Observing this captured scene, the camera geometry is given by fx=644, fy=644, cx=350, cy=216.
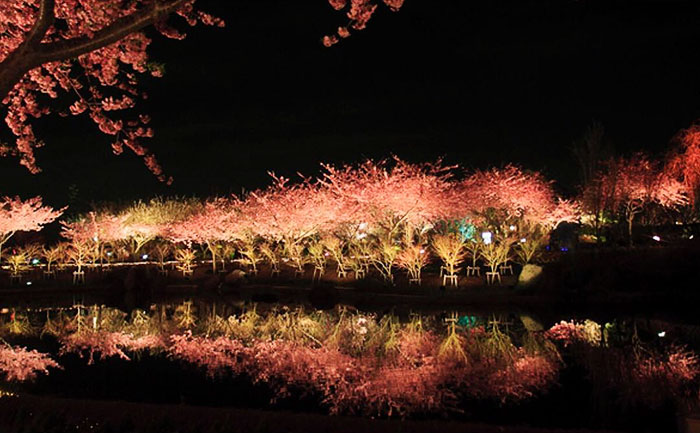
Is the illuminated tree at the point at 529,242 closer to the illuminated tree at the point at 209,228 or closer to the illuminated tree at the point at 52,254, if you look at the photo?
the illuminated tree at the point at 209,228

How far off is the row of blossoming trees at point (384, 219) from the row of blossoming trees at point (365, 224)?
69mm

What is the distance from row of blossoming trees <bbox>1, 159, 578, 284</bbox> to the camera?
31.4 m

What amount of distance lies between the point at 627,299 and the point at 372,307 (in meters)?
9.92

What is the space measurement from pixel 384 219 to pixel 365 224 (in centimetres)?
260

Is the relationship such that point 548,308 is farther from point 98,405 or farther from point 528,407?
point 98,405

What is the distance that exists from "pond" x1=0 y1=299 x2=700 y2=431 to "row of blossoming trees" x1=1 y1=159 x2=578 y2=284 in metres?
7.98

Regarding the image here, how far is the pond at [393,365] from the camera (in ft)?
35.3

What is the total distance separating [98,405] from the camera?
805 centimetres

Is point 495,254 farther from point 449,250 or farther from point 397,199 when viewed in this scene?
point 397,199

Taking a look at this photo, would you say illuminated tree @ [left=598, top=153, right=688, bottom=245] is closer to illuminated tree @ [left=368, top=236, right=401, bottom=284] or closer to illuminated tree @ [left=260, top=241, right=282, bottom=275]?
illuminated tree @ [left=368, top=236, right=401, bottom=284]

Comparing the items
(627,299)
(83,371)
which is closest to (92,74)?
(83,371)

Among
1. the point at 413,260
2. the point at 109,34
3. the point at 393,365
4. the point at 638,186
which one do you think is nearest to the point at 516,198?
the point at 638,186

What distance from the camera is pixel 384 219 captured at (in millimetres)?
33844

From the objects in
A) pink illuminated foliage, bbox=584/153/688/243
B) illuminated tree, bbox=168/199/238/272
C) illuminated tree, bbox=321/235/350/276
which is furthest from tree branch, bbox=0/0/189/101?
pink illuminated foliage, bbox=584/153/688/243
